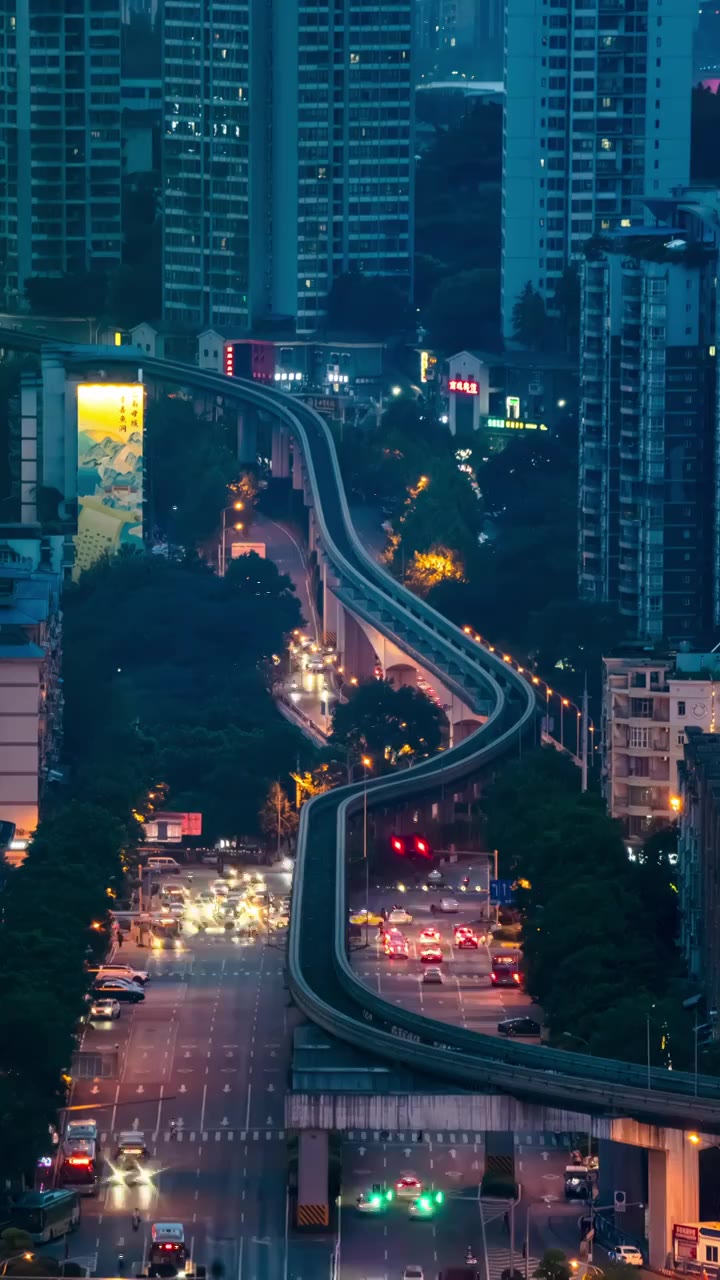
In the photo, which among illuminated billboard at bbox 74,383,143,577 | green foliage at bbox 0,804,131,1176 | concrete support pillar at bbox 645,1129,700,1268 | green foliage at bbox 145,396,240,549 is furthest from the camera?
green foliage at bbox 145,396,240,549

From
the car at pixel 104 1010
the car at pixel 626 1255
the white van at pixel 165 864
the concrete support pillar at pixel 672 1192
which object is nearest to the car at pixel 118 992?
the car at pixel 104 1010

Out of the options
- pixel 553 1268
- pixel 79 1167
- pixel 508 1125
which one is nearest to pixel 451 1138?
pixel 508 1125

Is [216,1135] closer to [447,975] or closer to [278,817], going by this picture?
[447,975]

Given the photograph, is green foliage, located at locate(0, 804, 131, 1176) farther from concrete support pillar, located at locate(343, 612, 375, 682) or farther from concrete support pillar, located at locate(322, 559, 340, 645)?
concrete support pillar, located at locate(322, 559, 340, 645)

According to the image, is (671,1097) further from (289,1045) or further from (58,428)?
(58,428)

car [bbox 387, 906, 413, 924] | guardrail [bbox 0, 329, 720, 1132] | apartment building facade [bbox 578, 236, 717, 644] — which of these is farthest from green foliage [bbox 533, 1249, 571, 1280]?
apartment building facade [bbox 578, 236, 717, 644]

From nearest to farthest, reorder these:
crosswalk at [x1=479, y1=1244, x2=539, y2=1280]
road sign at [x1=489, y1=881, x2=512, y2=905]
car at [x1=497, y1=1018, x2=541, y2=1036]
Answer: crosswalk at [x1=479, y1=1244, x2=539, y2=1280]
car at [x1=497, y1=1018, x2=541, y2=1036]
road sign at [x1=489, y1=881, x2=512, y2=905]

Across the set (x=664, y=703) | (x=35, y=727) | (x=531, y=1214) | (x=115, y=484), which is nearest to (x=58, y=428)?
(x=115, y=484)
